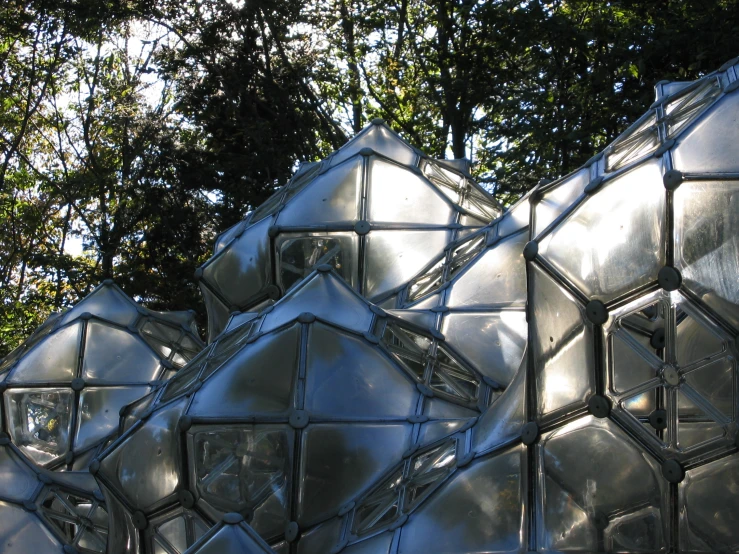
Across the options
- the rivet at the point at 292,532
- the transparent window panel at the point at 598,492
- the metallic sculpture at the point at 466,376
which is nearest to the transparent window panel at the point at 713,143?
the metallic sculpture at the point at 466,376

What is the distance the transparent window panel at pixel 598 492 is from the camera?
14.2ft

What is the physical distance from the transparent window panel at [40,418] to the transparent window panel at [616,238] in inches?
193

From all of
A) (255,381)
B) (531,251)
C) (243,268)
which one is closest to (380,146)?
(243,268)

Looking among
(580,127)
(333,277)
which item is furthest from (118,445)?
(580,127)

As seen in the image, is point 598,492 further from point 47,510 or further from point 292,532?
point 47,510

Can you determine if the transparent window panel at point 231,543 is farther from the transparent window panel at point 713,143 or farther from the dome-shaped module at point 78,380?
the dome-shaped module at point 78,380

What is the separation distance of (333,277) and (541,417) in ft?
6.59

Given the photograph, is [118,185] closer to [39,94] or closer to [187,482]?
[39,94]

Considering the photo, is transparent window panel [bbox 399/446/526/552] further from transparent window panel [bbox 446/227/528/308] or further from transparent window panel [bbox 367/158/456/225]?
transparent window panel [bbox 367/158/456/225]

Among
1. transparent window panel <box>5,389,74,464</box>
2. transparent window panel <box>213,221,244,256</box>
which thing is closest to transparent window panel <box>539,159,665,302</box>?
transparent window panel <box>213,221,244,256</box>

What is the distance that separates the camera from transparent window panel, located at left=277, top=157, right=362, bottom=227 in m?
8.14

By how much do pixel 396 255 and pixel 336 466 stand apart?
261cm

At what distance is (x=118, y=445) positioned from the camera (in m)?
6.34

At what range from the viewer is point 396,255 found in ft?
26.2
